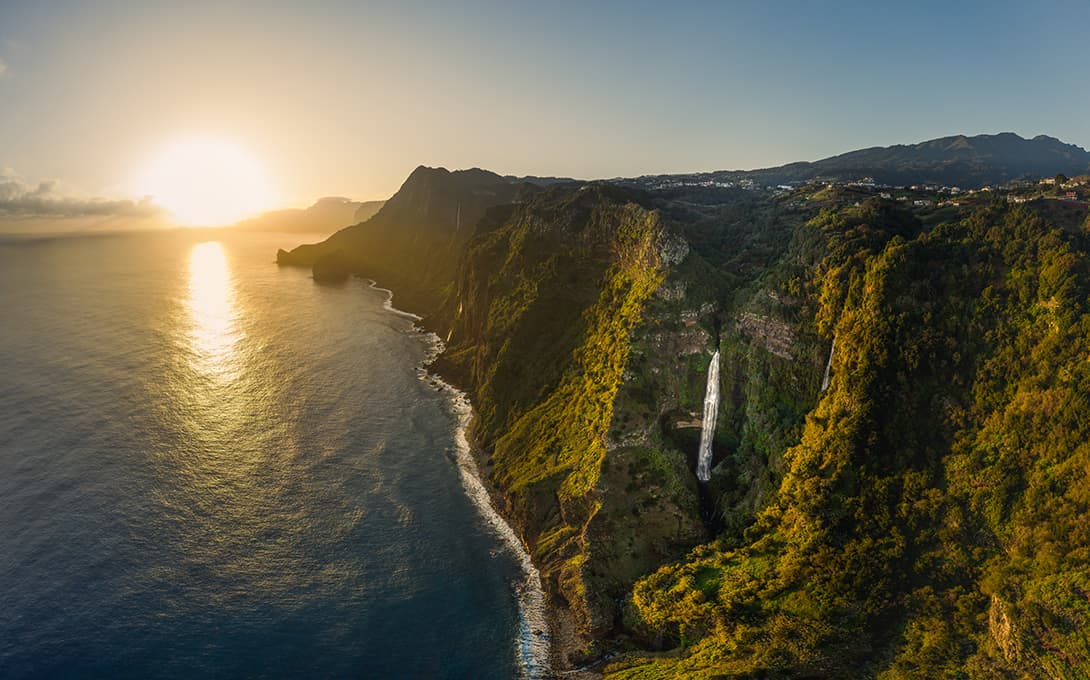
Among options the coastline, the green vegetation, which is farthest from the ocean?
the green vegetation

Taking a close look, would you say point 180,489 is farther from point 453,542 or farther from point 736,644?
point 736,644

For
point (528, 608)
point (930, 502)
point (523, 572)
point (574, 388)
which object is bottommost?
point (528, 608)

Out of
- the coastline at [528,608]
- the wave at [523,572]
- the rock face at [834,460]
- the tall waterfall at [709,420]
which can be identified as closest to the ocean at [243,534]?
the wave at [523,572]

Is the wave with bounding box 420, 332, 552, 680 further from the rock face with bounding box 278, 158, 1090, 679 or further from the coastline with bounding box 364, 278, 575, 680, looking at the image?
the rock face with bounding box 278, 158, 1090, 679

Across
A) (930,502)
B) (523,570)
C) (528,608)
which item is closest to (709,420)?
(930,502)

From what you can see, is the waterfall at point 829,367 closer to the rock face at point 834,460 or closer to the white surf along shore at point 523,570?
the rock face at point 834,460

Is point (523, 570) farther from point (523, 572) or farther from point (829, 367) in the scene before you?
point (829, 367)
